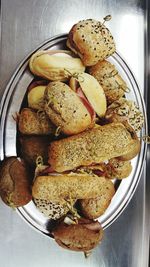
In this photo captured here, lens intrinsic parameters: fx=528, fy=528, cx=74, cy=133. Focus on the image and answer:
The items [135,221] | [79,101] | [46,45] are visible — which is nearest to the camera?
[79,101]

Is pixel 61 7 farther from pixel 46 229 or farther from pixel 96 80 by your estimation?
pixel 46 229

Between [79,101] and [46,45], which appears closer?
[79,101]

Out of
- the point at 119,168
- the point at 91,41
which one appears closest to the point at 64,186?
the point at 119,168

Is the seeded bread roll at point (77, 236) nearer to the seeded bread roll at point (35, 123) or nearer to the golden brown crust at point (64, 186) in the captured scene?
the golden brown crust at point (64, 186)

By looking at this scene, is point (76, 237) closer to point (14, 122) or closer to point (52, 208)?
point (52, 208)

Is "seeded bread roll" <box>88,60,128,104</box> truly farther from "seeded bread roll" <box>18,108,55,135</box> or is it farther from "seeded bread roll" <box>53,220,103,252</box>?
"seeded bread roll" <box>53,220,103,252</box>

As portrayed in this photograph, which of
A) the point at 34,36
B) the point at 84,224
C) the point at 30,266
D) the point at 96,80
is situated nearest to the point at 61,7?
the point at 34,36

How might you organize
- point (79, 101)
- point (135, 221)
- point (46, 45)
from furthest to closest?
point (135, 221), point (46, 45), point (79, 101)

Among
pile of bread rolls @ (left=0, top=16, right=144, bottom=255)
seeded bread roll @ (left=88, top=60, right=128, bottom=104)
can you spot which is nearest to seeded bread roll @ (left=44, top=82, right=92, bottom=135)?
pile of bread rolls @ (left=0, top=16, right=144, bottom=255)
